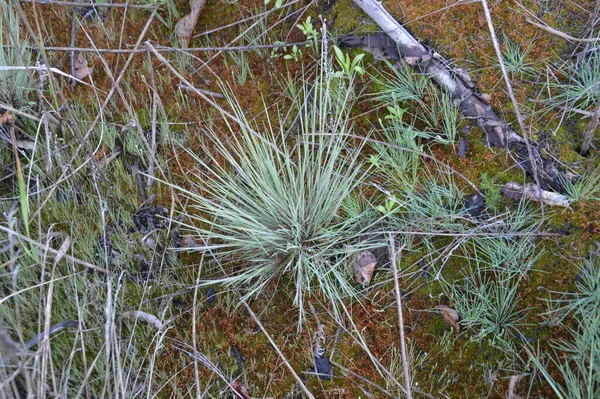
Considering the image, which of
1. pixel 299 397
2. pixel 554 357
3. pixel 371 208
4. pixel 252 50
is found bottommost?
pixel 299 397

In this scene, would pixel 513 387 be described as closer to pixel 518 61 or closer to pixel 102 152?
pixel 518 61

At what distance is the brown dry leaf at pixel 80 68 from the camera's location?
90.8 inches

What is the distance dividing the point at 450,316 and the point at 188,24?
1.60 meters

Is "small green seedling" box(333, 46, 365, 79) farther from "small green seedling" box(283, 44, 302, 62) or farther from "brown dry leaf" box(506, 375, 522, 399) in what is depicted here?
"brown dry leaf" box(506, 375, 522, 399)

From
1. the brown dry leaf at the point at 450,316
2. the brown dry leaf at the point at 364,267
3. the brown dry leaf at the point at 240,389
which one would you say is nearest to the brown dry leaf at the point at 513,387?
the brown dry leaf at the point at 450,316

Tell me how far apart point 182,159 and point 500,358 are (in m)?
1.37

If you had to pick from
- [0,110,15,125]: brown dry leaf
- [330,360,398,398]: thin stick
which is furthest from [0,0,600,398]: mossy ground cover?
[0,110,15,125]: brown dry leaf

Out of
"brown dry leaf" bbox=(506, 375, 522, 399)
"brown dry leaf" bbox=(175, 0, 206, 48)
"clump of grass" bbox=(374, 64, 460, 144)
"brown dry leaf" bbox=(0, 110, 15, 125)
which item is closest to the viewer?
"brown dry leaf" bbox=(506, 375, 522, 399)

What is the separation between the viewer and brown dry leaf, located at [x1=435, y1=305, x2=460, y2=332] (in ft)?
5.73

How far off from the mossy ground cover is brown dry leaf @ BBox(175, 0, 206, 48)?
0.14 feet

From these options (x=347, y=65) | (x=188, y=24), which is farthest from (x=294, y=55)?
(x=188, y=24)

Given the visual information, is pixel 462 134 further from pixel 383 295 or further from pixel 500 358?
pixel 500 358

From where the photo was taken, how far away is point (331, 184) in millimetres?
1997

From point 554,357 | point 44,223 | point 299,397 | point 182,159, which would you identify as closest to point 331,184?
point 182,159
